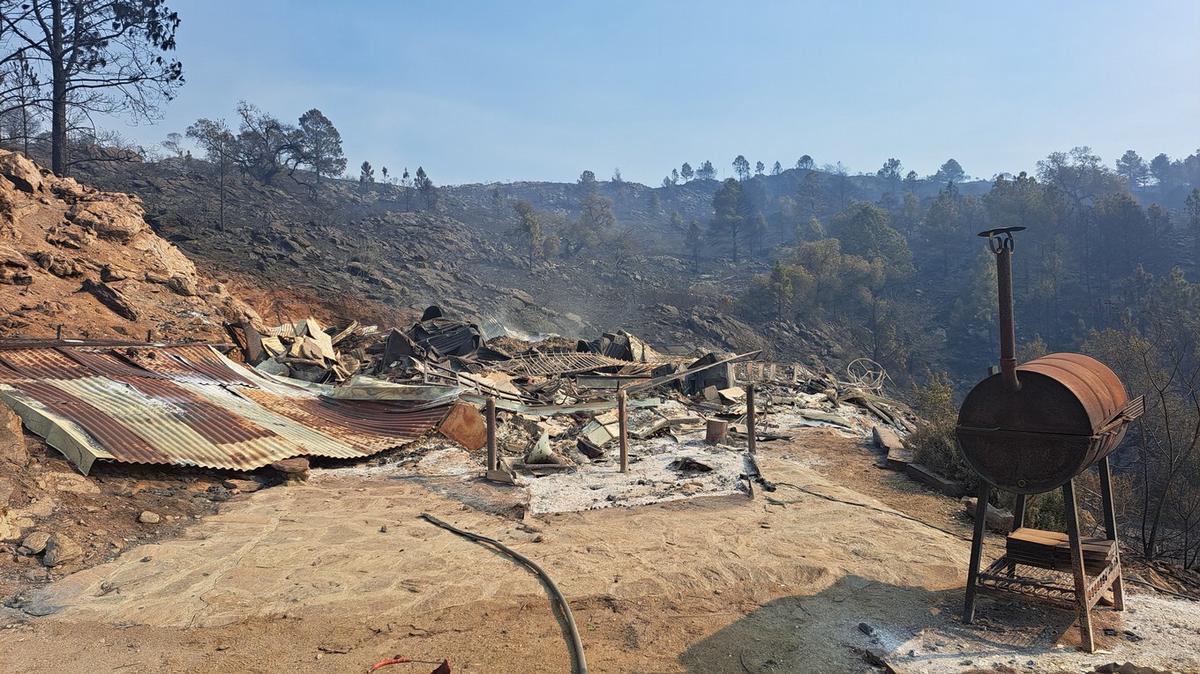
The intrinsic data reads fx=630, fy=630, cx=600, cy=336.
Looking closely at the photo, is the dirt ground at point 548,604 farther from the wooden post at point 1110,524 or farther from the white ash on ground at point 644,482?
the white ash on ground at point 644,482

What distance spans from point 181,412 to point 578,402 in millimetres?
6829

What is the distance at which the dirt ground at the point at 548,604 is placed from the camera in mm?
3961

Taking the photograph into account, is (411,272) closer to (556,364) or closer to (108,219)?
(108,219)

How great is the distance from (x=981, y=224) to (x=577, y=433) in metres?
67.1

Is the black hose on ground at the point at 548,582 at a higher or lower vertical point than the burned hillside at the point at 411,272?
lower

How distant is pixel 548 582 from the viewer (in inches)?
196

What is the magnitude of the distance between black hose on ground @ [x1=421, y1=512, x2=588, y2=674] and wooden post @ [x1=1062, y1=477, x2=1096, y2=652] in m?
3.23

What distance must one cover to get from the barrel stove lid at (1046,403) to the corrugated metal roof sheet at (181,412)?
7.89 m

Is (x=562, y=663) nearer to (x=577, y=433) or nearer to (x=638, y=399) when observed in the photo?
(x=577, y=433)

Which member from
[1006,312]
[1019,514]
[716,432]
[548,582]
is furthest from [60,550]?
[716,432]

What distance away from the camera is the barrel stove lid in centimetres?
405

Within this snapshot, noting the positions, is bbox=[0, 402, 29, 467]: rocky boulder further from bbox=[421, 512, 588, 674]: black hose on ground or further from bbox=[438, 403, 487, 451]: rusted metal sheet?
bbox=[438, 403, 487, 451]: rusted metal sheet

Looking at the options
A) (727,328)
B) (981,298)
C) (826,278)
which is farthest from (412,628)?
(981,298)

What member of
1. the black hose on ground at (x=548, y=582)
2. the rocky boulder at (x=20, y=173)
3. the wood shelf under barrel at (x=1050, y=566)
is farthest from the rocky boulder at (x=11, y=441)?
the rocky boulder at (x=20, y=173)
